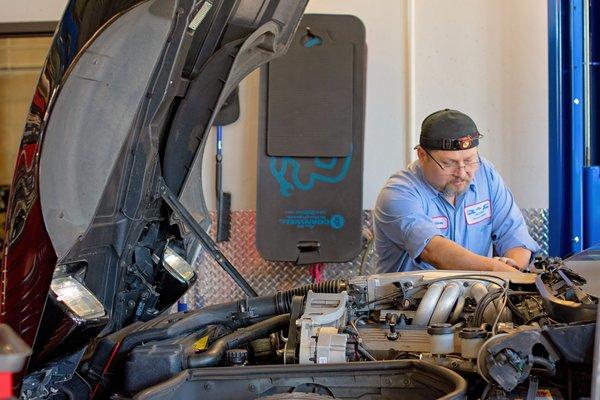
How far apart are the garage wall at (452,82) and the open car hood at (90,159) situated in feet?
8.12

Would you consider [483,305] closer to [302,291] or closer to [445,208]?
[302,291]

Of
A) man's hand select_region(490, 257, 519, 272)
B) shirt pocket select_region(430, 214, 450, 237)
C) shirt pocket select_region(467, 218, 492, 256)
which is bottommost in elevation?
man's hand select_region(490, 257, 519, 272)

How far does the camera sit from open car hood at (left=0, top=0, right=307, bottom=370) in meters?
2.51

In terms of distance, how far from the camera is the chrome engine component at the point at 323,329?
269 cm

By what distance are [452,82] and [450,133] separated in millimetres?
1507

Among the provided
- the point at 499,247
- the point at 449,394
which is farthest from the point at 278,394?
the point at 499,247

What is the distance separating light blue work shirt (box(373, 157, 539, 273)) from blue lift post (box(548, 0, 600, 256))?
82cm

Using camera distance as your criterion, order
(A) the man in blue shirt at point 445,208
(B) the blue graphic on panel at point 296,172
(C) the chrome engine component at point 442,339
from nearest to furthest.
Result: (C) the chrome engine component at point 442,339, (A) the man in blue shirt at point 445,208, (B) the blue graphic on panel at point 296,172

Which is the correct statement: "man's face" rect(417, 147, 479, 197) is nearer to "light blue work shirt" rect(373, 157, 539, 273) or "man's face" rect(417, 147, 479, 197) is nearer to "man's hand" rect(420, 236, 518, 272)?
"light blue work shirt" rect(373, 157, 539, 273)

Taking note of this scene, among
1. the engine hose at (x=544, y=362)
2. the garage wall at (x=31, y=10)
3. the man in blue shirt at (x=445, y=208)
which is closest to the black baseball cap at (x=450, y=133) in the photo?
the man in blue shirt at (x=445, y=208)

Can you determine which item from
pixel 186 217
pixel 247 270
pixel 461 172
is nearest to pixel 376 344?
pixel 186 217

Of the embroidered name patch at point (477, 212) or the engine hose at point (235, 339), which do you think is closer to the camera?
the engine hose at point (235, 339)

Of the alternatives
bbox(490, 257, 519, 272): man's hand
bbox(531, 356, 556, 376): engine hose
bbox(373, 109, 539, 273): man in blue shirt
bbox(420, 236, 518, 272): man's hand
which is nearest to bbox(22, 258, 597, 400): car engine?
bbox(531, 356, 556, 376): engine hose

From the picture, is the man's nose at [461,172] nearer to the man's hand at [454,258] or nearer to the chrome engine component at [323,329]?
the man's hand at [454,258]
